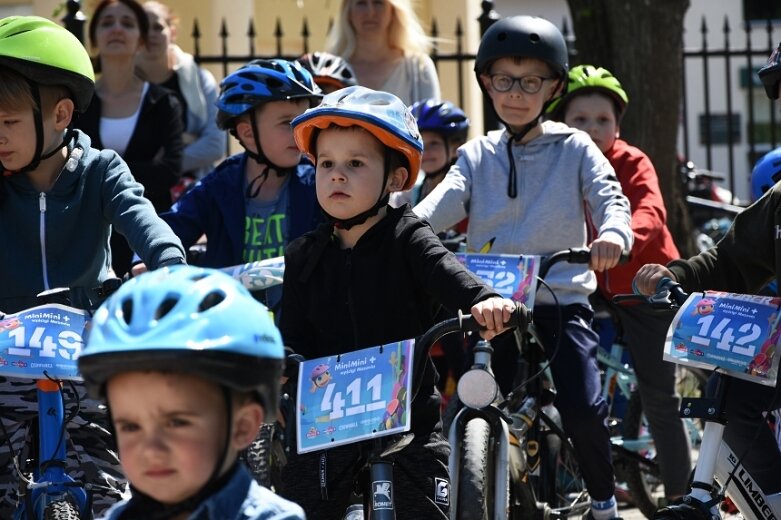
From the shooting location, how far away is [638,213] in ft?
21.7

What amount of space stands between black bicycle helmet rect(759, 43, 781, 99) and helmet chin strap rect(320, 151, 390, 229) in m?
1.39

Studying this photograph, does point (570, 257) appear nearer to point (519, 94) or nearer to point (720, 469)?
point (720, 469)

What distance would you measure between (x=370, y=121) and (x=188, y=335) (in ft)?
5.94

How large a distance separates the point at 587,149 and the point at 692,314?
58.8 inches

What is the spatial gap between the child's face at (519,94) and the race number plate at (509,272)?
934 mm

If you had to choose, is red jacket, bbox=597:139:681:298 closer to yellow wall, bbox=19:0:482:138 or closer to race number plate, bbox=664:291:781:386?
race number plate, bbox=664:291:781:386

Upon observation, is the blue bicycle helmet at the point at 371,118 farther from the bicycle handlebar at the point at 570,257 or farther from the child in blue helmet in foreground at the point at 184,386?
the child in blue helmet in foreground at the point at 184,386

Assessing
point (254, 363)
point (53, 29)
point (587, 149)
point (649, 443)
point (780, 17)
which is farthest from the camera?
point (780, 17)

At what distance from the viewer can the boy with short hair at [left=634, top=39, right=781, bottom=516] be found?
16.0 feet

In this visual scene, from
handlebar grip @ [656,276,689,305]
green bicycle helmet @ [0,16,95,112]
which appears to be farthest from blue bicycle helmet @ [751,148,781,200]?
green bicycle helmet @ [0,16,95,112]

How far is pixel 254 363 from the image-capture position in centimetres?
307

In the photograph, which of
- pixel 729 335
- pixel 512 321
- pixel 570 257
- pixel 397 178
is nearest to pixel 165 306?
Answer: pixel 512 321

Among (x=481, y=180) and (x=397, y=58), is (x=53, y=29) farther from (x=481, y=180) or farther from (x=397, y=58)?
(x=397, y=58)

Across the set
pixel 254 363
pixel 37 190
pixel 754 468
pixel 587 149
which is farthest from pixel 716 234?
pixel 254 363
